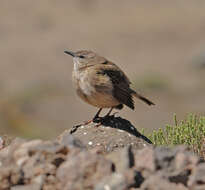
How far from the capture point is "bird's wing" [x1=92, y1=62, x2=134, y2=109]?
36.3 feet

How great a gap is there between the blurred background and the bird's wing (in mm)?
10536

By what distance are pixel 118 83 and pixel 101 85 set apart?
1.27ft

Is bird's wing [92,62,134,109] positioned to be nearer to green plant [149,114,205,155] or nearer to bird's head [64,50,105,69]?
bird's head [64,50,105,69]

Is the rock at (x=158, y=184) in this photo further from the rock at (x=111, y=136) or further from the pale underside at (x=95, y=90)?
the pale underside at (x=95, y=90)

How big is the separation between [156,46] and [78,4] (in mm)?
7307

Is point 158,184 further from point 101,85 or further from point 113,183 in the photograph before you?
point 101,85

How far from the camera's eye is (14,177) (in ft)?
24.2

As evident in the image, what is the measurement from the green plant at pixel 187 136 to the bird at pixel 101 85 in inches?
37.0

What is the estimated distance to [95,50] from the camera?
33.8 m

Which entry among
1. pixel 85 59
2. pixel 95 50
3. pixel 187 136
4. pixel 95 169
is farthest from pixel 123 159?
pixel 95 50

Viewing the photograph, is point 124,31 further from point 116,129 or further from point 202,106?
point 116,129

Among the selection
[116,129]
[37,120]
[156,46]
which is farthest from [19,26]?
[116,129]

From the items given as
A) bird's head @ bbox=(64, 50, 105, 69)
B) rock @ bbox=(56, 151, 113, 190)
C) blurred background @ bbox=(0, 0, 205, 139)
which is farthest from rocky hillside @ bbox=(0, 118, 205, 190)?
blurred background @ bbox=(0, 0, 205, 139)

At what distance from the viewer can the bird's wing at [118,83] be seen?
1106 centimetres
